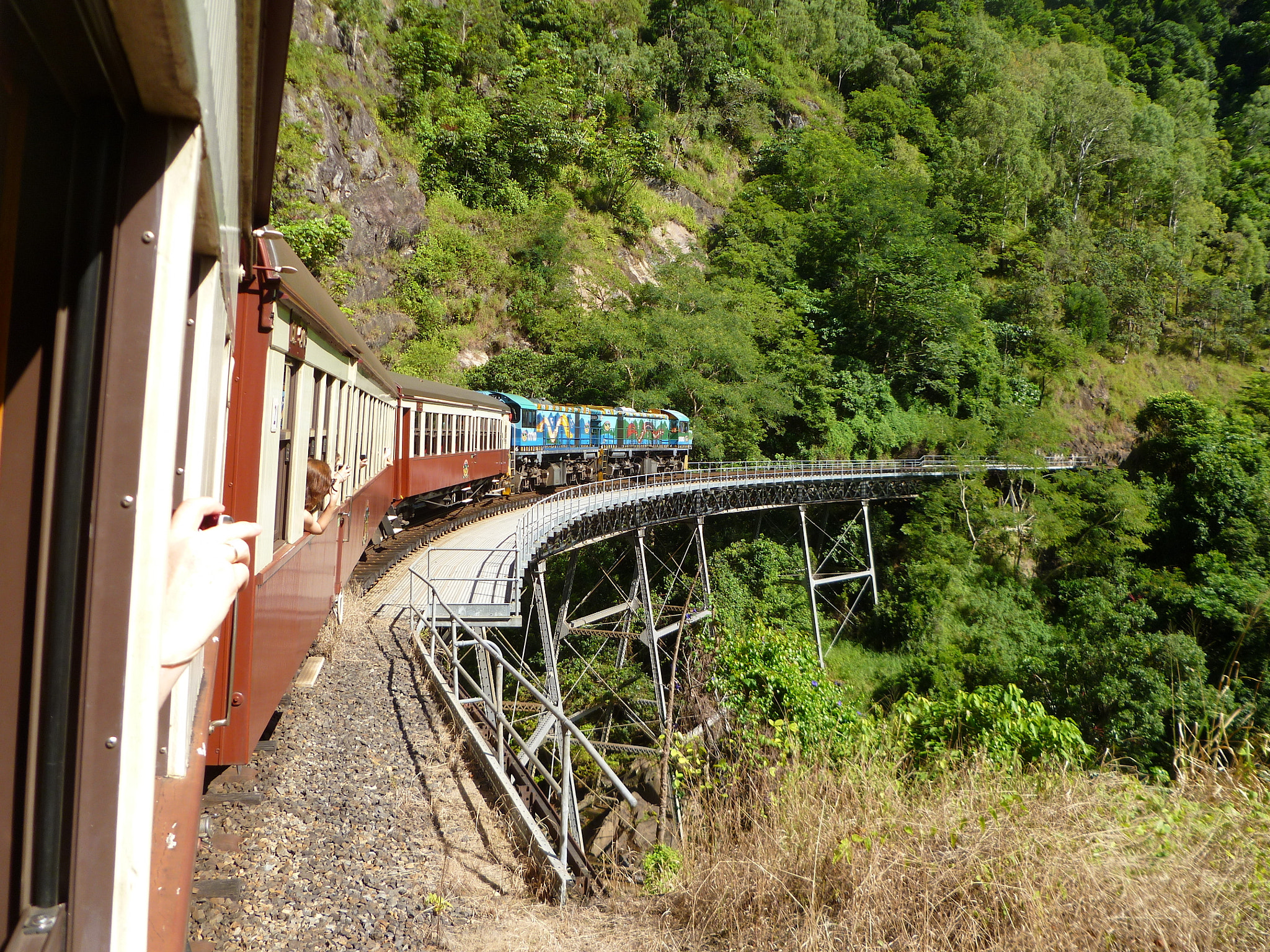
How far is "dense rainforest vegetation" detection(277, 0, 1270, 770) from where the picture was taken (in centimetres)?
2312

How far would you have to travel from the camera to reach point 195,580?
3.87 feet

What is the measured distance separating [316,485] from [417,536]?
978cm

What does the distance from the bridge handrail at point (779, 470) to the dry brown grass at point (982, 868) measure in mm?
10184

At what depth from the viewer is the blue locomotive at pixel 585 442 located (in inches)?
789

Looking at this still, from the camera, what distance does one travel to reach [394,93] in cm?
3450

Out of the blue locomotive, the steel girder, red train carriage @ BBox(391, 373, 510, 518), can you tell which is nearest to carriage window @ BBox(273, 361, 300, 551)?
red train carriage @ BBox(391, 373, 510, 518)

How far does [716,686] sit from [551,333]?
2500 centimetres

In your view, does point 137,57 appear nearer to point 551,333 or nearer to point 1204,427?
point 551,333

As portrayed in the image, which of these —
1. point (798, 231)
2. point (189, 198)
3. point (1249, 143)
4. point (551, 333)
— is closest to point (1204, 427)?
point (798, 231)

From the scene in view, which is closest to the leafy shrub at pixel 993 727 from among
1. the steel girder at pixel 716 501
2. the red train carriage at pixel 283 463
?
the red train carriage at pixel 283 463

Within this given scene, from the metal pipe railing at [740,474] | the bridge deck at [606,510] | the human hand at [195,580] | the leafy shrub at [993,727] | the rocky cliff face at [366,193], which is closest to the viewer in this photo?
the human hand at [195,580]

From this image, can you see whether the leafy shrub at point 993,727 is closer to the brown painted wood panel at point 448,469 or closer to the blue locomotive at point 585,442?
the brown painted wood panel at point 448,469

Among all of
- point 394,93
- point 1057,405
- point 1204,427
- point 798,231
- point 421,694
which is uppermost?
point 394,93

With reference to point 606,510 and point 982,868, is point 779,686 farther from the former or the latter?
point 606,510
